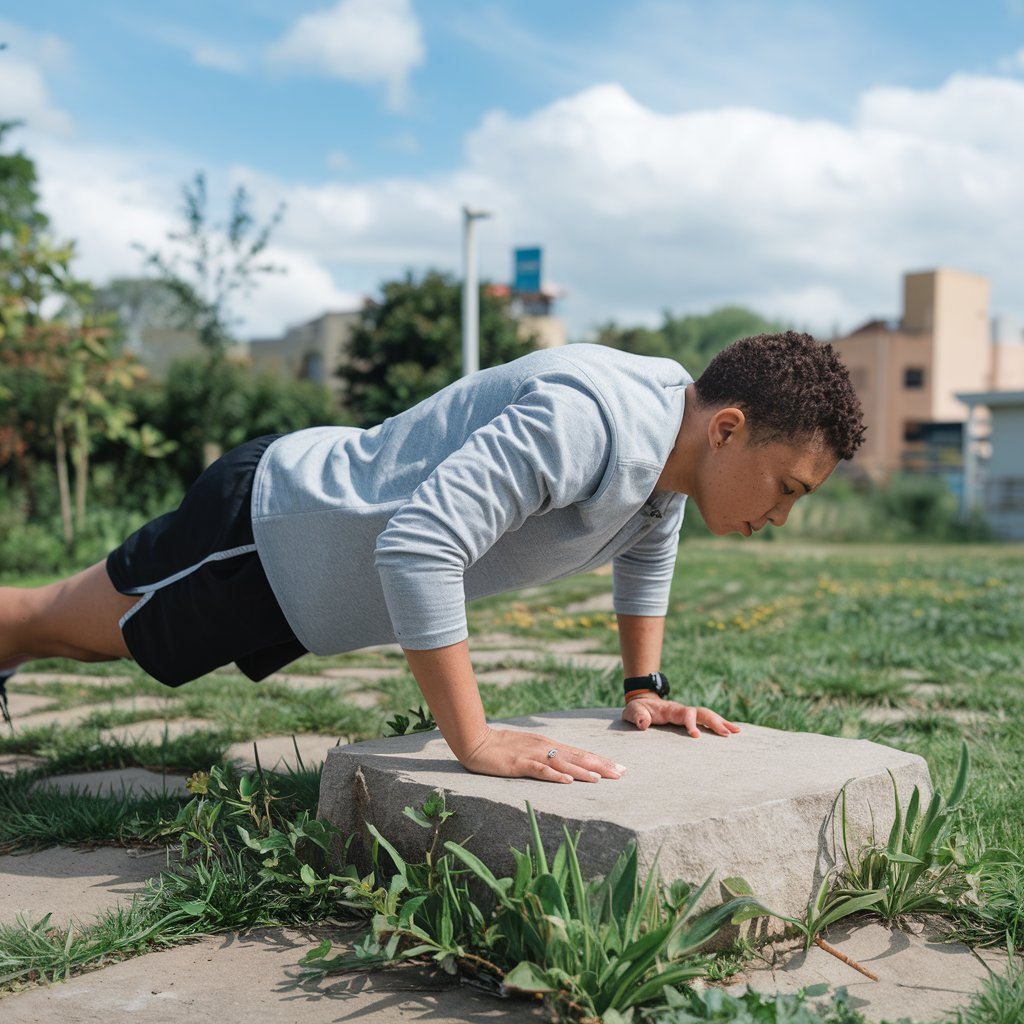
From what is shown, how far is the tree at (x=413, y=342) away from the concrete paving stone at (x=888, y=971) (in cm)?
1797

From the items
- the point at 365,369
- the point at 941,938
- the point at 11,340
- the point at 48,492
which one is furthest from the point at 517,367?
the point at 365,369

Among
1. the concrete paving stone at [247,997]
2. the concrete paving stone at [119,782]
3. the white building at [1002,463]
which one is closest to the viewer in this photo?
the concrete paving stone at [247,997]

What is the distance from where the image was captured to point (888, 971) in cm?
174

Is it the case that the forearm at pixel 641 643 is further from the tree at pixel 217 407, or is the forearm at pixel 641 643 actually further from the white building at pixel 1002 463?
the white building at pixel 1002 463

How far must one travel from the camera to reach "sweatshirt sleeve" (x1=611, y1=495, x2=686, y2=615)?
2.70m

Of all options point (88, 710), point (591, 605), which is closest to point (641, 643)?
point (88, 710)

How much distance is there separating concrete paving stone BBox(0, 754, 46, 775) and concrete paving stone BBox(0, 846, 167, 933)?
25.5 inches

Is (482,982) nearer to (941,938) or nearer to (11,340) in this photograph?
(941,938)

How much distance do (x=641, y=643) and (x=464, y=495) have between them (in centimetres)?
96

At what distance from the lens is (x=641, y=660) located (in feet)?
8.87

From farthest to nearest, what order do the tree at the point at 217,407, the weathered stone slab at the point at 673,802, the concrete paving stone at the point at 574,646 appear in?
the tree at the point at 217,407 < the concrete paving stone at the point at 574,646 < the weathered stone slab at the point at 673,802

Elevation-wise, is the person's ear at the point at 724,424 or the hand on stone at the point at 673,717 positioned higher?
the person's ear at the point at 724,424

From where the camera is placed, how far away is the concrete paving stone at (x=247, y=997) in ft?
5.11

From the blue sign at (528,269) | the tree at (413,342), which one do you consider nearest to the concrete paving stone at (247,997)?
the blue sign at (528,269)
